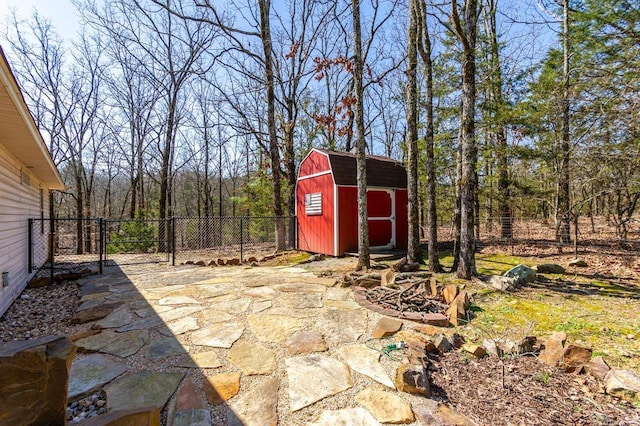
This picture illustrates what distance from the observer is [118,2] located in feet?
37.2

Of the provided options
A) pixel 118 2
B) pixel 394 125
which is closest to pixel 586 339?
pixel 118 2

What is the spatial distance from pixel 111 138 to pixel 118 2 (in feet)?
25.2

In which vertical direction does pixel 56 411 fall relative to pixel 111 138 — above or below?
below

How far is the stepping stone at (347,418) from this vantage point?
1825 millimetres

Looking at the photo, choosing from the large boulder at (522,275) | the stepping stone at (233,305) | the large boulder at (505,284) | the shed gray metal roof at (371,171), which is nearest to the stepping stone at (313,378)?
the stepping stone at (233,305)

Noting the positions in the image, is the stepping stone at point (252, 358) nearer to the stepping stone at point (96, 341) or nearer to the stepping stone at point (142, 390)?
the stepping stone at point (142, 390)

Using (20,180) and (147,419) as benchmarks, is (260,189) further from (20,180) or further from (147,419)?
(147,419)

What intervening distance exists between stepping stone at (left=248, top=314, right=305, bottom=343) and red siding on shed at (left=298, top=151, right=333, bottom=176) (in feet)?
18.3

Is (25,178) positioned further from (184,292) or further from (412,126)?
(412,126)

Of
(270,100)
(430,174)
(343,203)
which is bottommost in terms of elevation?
(343,203)

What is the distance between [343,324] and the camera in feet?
11.0

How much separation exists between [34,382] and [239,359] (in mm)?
1383

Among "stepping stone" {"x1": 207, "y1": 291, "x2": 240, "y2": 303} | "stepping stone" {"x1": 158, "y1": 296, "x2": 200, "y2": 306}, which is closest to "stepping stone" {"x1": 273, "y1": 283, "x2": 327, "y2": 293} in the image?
"stepping stone" {"x1": 207, "y1": 291, "x2": 240, "y2": 303}

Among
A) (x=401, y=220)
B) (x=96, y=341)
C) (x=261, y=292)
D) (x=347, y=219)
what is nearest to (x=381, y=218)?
(x=401, y=220)
